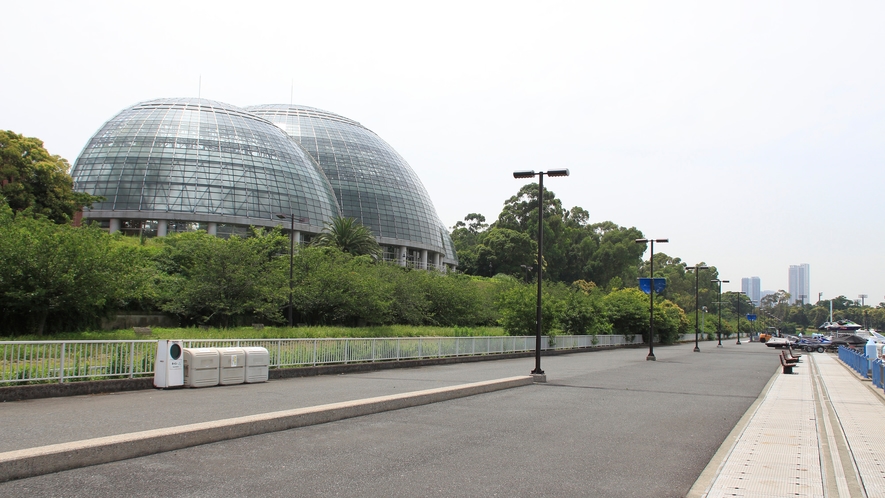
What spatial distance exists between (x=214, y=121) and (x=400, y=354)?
55528mm

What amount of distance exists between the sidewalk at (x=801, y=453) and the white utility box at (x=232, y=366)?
1102 centimetres

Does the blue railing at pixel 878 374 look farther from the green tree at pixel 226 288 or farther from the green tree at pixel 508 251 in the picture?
the green tree at pixel 508 251

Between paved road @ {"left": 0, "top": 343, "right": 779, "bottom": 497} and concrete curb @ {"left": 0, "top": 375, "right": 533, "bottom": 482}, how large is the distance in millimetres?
159

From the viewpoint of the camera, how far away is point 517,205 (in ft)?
356

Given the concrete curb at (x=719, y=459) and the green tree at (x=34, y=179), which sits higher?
the green tree at (x=34, y=179)

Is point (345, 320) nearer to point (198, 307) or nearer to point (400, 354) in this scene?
point (198, 307)

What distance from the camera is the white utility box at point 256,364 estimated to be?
16109 mm

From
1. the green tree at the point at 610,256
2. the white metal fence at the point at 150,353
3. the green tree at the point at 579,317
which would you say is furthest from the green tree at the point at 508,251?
the white metal fence at the point at 150,353

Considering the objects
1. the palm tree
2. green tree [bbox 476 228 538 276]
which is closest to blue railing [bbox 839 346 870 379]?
the palm tree

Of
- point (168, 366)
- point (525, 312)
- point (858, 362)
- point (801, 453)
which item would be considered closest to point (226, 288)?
point (168, 366)

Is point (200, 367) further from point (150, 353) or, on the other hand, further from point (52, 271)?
point (52, 271)

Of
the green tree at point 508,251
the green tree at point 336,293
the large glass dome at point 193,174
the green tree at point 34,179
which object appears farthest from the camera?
the green tree at point 508,251

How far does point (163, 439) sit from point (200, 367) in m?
7.36

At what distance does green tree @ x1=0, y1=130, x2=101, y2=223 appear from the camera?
37.3 meters
